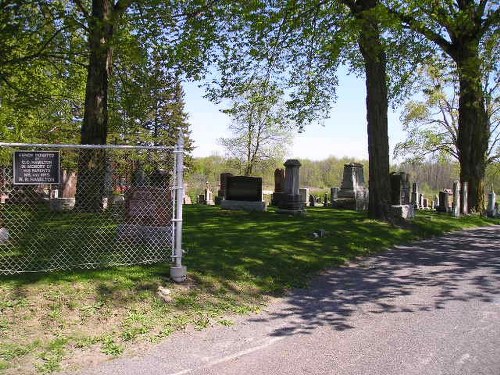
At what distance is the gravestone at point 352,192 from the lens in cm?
2106

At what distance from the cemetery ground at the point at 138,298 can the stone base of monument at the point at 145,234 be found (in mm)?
633

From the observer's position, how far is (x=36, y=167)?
20.3ft

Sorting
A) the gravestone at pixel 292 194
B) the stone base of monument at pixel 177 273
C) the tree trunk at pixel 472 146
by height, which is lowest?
the stone base of monument at pixel 177 273

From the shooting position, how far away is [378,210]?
1436 cm

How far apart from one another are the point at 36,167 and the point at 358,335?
4.79 metres

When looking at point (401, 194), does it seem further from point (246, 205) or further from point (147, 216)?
point (147, 216)

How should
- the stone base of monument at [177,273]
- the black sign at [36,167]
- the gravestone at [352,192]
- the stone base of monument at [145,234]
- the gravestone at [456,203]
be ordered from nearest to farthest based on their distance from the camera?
the black sign at [36,167]
the stone base of monument at [177,273]
the stone base of monument at [145,234]
the gravestone at [456,203]
the gravestone at [352,192]

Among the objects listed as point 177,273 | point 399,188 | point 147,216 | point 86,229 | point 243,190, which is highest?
point 399,188

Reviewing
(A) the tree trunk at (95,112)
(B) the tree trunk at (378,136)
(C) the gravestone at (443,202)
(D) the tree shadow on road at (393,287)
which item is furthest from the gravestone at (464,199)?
(A) the tree trunk at (95,112)

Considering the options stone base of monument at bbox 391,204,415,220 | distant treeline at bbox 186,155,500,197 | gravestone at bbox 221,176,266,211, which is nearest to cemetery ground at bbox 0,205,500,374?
stone base of monument at bbox 391,204,415,220

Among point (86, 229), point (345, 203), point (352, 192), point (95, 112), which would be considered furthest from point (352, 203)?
point (86, 229)

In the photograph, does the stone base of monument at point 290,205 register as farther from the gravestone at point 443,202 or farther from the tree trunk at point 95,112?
the gravestone at point 443,202

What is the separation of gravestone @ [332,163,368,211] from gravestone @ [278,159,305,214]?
4.68 meters

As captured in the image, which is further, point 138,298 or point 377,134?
point 377,134
